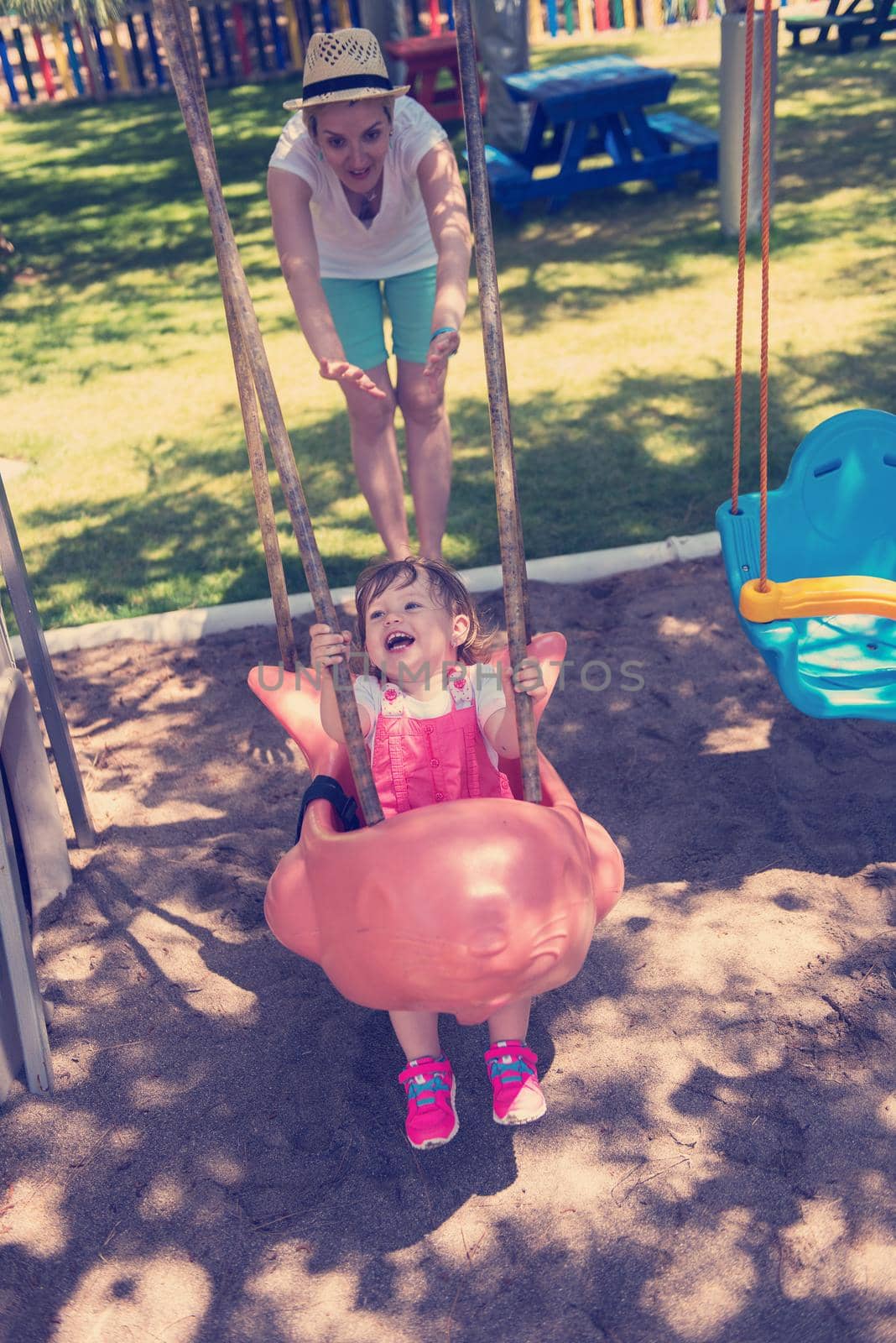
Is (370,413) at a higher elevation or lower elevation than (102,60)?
higher

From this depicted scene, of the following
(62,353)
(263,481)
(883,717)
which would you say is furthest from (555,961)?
(62,353)

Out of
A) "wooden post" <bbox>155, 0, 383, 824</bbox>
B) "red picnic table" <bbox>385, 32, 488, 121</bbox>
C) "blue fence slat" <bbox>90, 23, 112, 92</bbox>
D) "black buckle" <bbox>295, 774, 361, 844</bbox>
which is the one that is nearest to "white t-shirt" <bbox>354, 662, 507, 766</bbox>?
"black buckle" <bbox>295, 774, 361, 844</bbox>

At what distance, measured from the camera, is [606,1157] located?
2.46 metres

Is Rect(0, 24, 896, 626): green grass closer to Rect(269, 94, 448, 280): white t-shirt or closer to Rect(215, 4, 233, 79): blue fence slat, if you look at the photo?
Rect(269, 94, 448, 280): white t-shirt

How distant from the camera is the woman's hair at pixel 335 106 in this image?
310cm

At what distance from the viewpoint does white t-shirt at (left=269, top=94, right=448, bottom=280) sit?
10.8 ft

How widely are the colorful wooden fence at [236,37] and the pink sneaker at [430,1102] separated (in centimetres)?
1322

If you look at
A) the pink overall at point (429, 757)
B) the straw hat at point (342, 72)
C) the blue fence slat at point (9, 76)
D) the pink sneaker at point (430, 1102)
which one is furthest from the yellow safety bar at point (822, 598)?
the blue fence slat at point (9, 76)

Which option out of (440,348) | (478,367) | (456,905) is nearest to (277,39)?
(478,367)

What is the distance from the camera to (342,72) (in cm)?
307

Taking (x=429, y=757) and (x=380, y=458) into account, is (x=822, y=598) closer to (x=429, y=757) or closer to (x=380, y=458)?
(x=429, y=757)

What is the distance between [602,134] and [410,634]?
6870 mm

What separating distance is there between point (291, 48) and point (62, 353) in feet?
28.7

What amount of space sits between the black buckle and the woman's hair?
1606 mm
